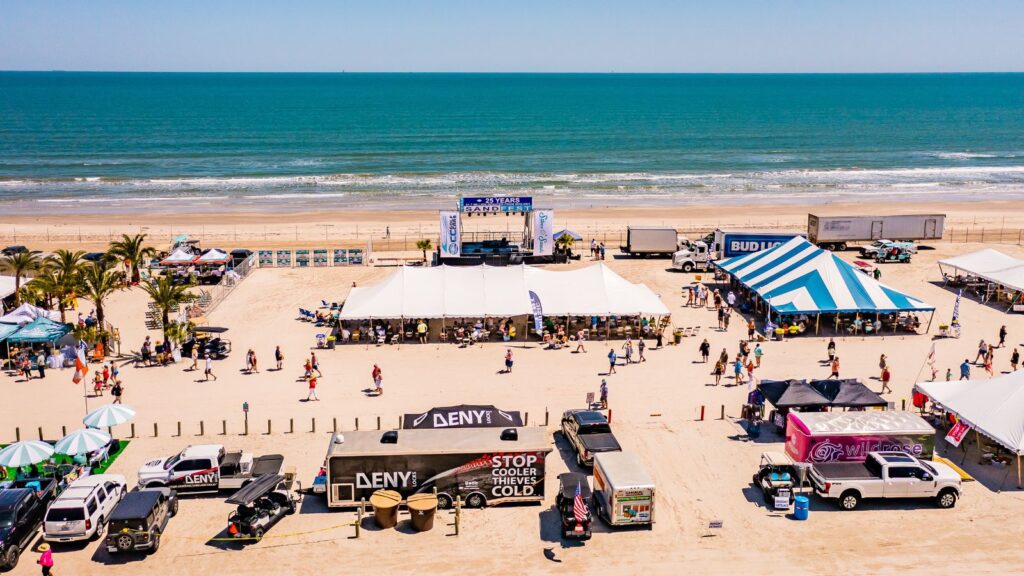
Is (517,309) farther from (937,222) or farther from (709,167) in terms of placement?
(709,167)

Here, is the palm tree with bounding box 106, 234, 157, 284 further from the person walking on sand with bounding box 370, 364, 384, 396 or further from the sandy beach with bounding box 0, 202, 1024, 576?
the person walking on sand with bounding box 370, 364, 384, 396

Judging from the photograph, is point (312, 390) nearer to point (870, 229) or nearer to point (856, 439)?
point (856, 439)

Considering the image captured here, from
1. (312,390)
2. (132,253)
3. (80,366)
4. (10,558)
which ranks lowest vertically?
(10,558)

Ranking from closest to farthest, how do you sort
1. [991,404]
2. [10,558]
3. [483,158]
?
1. [10,558]
2. [991,404]
3. [483,158]

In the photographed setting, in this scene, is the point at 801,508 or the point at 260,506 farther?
the point at 801,508

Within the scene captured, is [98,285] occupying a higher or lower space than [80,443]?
higher

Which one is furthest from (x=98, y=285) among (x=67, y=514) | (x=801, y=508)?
(x=801, y=508)

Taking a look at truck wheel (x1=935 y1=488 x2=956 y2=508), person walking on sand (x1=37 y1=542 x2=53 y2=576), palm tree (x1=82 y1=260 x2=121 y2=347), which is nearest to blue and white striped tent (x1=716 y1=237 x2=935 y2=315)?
truck wheel (x1=935 y1=488 x2=956 y2=508)

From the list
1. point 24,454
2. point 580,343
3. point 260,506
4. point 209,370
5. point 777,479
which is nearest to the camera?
point 260,506
